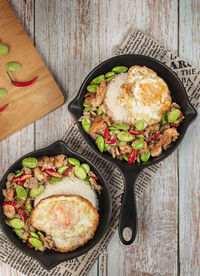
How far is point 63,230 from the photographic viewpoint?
2.30 metres

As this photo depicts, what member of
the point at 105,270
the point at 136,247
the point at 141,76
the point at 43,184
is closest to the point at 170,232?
the point at 136,247

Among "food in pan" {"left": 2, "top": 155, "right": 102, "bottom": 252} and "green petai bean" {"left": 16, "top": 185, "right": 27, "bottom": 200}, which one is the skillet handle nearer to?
"food in pan" {"left": 2, "top": 155, "right": 102, "bottom": 252}

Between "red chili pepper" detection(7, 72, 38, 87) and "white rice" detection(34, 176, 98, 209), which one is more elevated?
"red chili pepper" detection(7, 72, 38, 87)

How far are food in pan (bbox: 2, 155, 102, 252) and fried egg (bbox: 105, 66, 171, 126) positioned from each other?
47 cm

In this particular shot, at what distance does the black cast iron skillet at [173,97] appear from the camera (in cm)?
226

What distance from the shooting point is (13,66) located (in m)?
2.37

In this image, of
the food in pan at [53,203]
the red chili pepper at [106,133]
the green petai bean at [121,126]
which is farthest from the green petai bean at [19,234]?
the green petai bean at [121,126]

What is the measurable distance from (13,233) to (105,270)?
790 mm

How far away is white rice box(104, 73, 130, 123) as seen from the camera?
2379 mm

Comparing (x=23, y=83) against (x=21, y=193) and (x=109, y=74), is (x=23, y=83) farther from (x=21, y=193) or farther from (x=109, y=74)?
(x=21, y=193)

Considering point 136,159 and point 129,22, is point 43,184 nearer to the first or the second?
point 136,159

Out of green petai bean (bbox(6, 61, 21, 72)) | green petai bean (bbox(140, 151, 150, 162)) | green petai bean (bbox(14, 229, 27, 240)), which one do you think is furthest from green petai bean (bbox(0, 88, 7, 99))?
green petai bean (bbox(140, 151, 150, 162))

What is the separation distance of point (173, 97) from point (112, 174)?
746 millimetres

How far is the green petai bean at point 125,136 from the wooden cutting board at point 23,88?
0.58m
